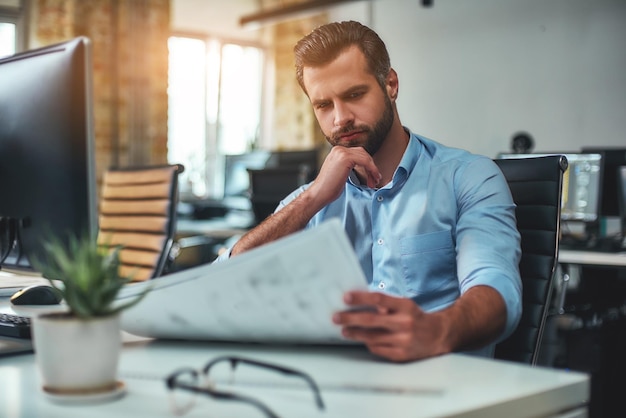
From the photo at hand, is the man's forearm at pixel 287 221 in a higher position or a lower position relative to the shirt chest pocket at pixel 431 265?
higher

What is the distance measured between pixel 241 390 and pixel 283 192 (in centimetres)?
342

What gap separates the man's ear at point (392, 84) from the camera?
1.67 meters

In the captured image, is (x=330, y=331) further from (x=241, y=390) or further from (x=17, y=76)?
(x=17, y=76)

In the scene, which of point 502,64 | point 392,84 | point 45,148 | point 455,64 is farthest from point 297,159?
point 45,148

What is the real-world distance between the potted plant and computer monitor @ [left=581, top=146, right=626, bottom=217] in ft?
11.2

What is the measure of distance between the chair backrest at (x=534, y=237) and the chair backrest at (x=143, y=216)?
1527mm

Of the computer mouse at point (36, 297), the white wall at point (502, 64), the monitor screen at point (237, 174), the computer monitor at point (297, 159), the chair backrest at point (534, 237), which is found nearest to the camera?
the computer mouse at point (36, 297)

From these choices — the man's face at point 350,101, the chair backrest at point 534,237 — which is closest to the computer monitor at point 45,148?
the man's face at point 350,101

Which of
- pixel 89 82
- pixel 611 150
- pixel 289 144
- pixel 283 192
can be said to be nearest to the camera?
pixel 89 82

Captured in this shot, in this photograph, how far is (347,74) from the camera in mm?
1570

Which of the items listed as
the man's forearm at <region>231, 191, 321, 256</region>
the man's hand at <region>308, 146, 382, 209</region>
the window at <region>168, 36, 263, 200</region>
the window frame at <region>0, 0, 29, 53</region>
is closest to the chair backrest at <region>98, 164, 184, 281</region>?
the man's forearm at <region>231, 191, 321, 256</region>

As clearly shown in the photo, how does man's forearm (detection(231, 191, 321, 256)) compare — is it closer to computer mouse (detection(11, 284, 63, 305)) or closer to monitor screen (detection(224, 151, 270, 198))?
computer mouse (detection(11, 284, 63, 305))

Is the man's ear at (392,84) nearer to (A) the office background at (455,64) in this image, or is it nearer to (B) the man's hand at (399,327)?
(B) the man's hand at (399,327)

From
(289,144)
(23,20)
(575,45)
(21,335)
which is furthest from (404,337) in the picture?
(289,144)
